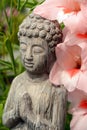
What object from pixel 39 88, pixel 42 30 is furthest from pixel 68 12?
pixel 39 88

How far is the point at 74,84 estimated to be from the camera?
766mm

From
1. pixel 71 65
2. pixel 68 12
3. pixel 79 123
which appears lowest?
pixel 79 123

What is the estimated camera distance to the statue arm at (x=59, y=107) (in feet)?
2.73

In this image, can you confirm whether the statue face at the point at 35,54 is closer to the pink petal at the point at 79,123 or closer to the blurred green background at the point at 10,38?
the pink petal at the point at 79,123

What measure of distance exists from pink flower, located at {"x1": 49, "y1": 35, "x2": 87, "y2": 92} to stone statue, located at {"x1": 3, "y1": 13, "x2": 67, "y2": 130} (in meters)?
0.03

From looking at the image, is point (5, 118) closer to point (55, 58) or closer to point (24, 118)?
point (24, 118)

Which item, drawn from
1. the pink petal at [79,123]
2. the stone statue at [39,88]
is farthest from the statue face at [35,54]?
the pink petal at [79,123]

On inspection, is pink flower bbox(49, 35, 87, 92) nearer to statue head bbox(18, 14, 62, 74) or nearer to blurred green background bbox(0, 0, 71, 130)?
statue head bbox(18, 14, 62, 74)

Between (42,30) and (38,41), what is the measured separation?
0.08 ft

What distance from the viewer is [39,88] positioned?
2.78 ft

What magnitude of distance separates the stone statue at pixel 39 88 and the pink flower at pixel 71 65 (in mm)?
26

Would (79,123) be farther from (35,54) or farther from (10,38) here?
(10,38)

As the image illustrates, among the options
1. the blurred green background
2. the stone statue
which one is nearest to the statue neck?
the stone statue

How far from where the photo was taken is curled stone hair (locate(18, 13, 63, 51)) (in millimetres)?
814
